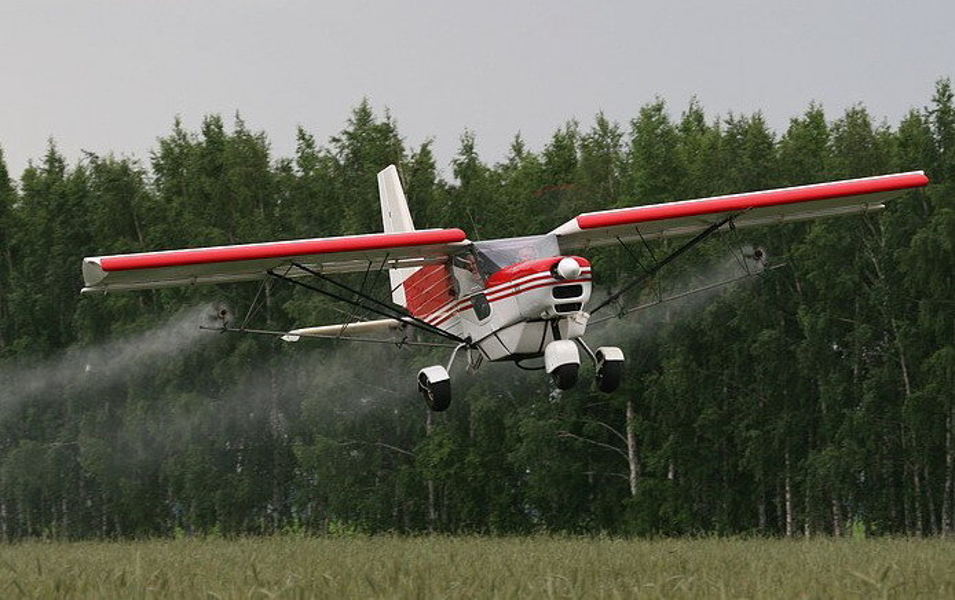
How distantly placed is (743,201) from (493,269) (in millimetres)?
4474

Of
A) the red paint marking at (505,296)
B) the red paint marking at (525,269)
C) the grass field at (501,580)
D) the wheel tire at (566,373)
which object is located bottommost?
the grass field at (501,580)

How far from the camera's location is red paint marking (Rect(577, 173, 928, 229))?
75.0 feet

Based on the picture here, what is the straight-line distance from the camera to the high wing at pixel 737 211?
23.0m

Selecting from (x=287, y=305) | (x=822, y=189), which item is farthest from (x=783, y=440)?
(x=822, y=189)

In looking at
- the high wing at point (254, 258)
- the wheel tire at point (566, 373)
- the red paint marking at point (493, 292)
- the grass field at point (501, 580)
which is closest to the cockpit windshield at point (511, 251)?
the red paint marking at point (493, 292)

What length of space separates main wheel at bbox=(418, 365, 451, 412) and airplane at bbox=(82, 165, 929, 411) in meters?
0.02

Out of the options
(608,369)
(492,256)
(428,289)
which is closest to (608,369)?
(608,369)

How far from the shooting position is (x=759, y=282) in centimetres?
4091

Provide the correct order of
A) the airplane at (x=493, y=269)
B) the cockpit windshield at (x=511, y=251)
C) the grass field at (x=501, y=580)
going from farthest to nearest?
the cockpit windshield at (x=511, y=251)
the airplane at (x=493, y=269)
the grass field at (x=501, y=580)

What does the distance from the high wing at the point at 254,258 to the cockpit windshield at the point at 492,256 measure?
0.31 meters

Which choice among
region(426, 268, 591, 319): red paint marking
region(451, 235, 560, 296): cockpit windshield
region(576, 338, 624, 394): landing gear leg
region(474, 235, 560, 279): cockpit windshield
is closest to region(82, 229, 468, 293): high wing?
region(451, 235, 560, 296): cockpit windshield

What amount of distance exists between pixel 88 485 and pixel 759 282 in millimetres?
26810

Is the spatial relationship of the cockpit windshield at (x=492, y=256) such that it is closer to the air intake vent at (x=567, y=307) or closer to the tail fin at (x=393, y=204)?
the air intake vent at (x=567, y=307)

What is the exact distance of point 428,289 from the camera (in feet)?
77.5
